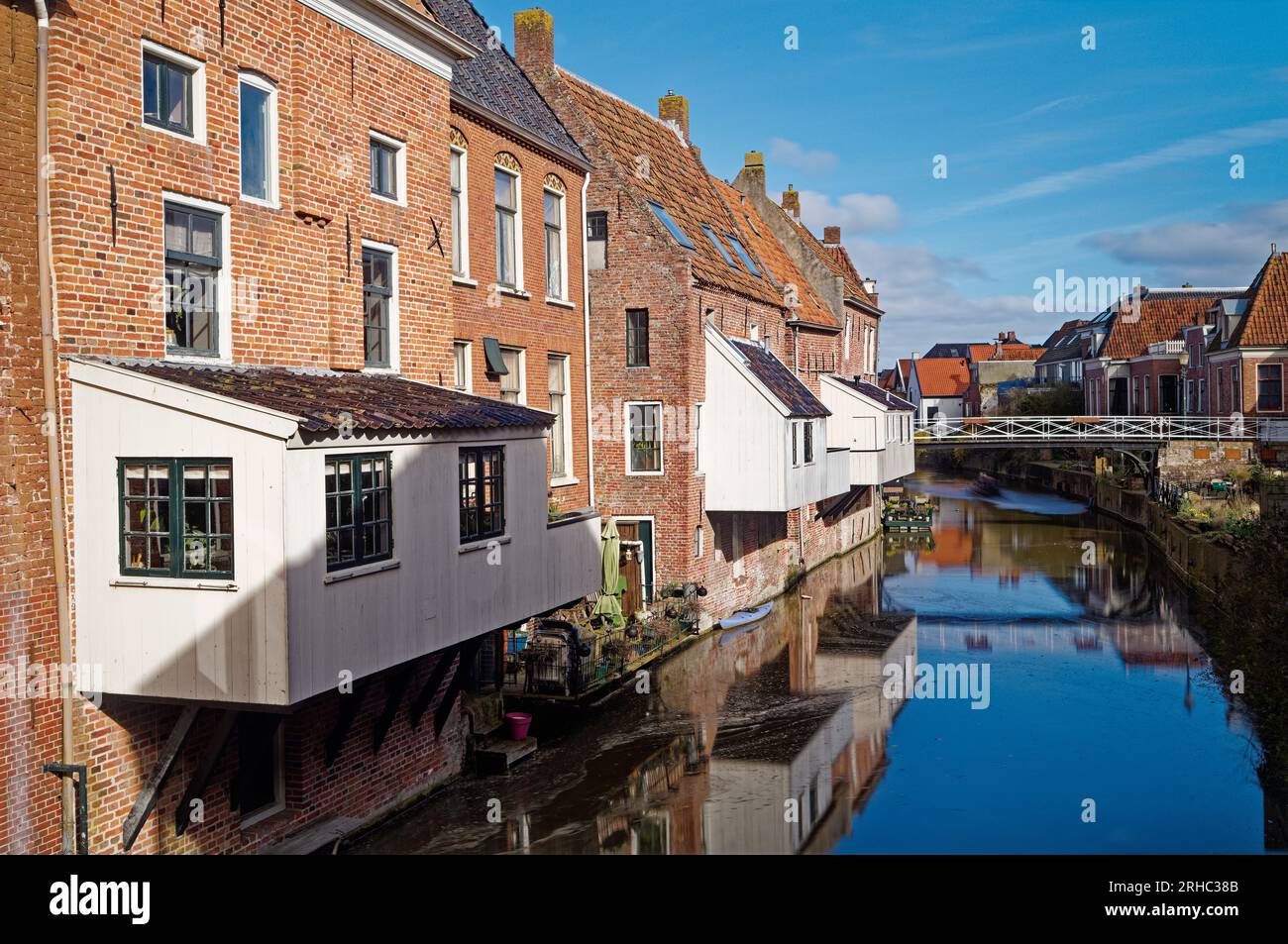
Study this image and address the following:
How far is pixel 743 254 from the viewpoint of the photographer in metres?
33.0

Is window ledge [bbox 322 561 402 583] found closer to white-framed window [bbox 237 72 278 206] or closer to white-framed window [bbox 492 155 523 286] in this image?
white-framed window [bbox 237 72 278 206]

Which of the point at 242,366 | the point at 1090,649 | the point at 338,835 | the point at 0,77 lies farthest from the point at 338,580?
the point at 1090,649

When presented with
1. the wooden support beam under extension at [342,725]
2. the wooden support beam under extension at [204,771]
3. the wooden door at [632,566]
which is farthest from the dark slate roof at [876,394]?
the wooden support beam under extension at [204,771]

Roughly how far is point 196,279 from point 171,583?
3.29 m

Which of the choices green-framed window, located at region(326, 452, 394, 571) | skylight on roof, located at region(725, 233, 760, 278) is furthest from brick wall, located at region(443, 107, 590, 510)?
skylight on roof, located at region(725, 233, 760, 278)

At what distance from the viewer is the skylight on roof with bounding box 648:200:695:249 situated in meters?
26.4

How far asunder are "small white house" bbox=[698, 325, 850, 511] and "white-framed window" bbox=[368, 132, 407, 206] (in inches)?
512

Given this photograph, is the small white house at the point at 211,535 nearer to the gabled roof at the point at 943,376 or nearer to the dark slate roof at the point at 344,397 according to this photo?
the dark slate roof at the point at 344,397

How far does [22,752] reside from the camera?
30.0 feet

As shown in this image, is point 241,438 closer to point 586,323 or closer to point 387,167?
point 387,167

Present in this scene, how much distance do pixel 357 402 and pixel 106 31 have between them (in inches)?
157

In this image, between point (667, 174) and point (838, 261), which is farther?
point (838, 261)

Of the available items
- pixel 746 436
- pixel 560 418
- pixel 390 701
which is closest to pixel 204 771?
pixel 390 701

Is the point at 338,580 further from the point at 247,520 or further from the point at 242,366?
the point at 242,366
